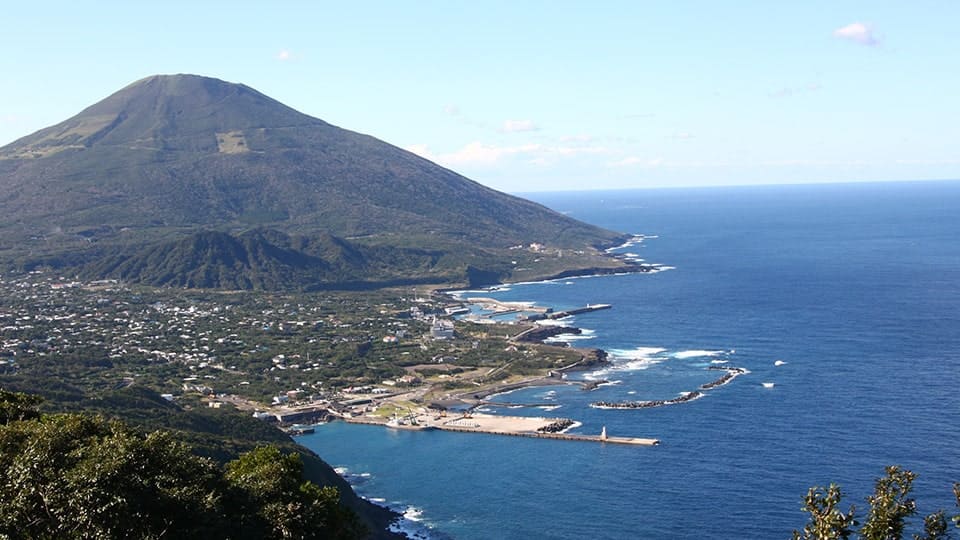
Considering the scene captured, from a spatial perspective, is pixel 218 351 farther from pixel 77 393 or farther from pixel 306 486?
pixel 306 486

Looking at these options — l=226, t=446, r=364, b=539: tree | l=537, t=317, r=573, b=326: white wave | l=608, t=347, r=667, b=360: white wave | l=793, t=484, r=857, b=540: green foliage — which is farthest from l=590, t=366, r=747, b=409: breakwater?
l=793, t=484, r=857, b=540: green foliage

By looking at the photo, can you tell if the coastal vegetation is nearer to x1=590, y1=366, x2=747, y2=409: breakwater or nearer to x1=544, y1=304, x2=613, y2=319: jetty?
x1=590, y1=366, x2=747, y2=409: breakwater

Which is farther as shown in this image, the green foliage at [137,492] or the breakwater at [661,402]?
the breakwater at [661,402]

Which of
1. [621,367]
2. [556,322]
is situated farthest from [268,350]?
[621,367]

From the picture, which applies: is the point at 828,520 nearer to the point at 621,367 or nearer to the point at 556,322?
the point at 621,367

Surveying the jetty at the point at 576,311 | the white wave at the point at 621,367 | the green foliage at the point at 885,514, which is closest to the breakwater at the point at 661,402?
the white wave at the point at 621,367

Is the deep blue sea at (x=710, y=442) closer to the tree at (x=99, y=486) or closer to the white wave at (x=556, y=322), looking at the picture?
the white wave at (x=556, y=322)
